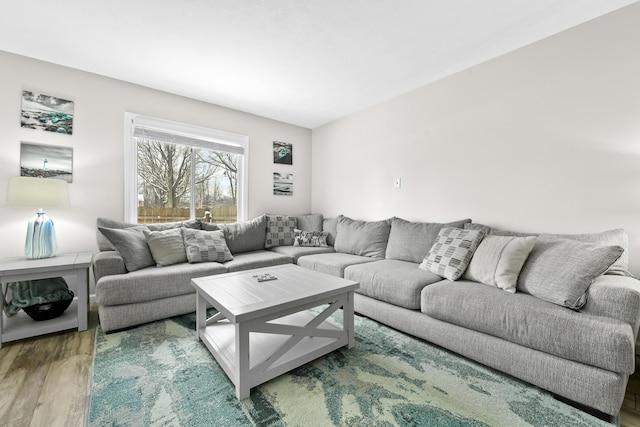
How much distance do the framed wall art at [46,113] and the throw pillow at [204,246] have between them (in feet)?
5.04

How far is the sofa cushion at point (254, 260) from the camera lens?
9.00 feet

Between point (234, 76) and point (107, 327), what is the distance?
2.56 meters

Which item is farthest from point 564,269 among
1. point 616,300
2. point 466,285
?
point 466,285

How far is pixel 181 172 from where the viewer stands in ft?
11.4

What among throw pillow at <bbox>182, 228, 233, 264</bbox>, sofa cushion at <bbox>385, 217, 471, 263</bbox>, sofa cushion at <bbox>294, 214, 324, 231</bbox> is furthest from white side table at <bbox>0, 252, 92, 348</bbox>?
sofa cushion at <bbox>385, 217, 471, 263</bbox>

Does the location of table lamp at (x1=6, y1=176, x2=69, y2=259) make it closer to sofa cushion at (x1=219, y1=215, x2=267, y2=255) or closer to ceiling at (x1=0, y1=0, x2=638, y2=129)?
ceiling at (x1=0, y1=0, x2=638, y2=129)

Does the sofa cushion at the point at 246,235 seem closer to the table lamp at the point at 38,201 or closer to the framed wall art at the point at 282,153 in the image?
the framed wall art at the point at 282,153

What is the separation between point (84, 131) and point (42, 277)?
1.55 metres

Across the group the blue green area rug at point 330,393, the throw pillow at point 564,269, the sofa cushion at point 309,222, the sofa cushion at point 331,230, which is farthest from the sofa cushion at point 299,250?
the throw pillow at point 564,269

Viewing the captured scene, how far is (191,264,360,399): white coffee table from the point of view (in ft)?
4.59

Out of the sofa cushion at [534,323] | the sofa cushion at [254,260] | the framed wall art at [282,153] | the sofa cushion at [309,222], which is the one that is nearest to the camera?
the sofa cushion at [534,323]

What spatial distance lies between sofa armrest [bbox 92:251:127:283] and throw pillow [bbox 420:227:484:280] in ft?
8.53

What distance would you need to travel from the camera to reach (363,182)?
3.77 m

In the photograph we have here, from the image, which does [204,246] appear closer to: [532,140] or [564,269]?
[564,269]
